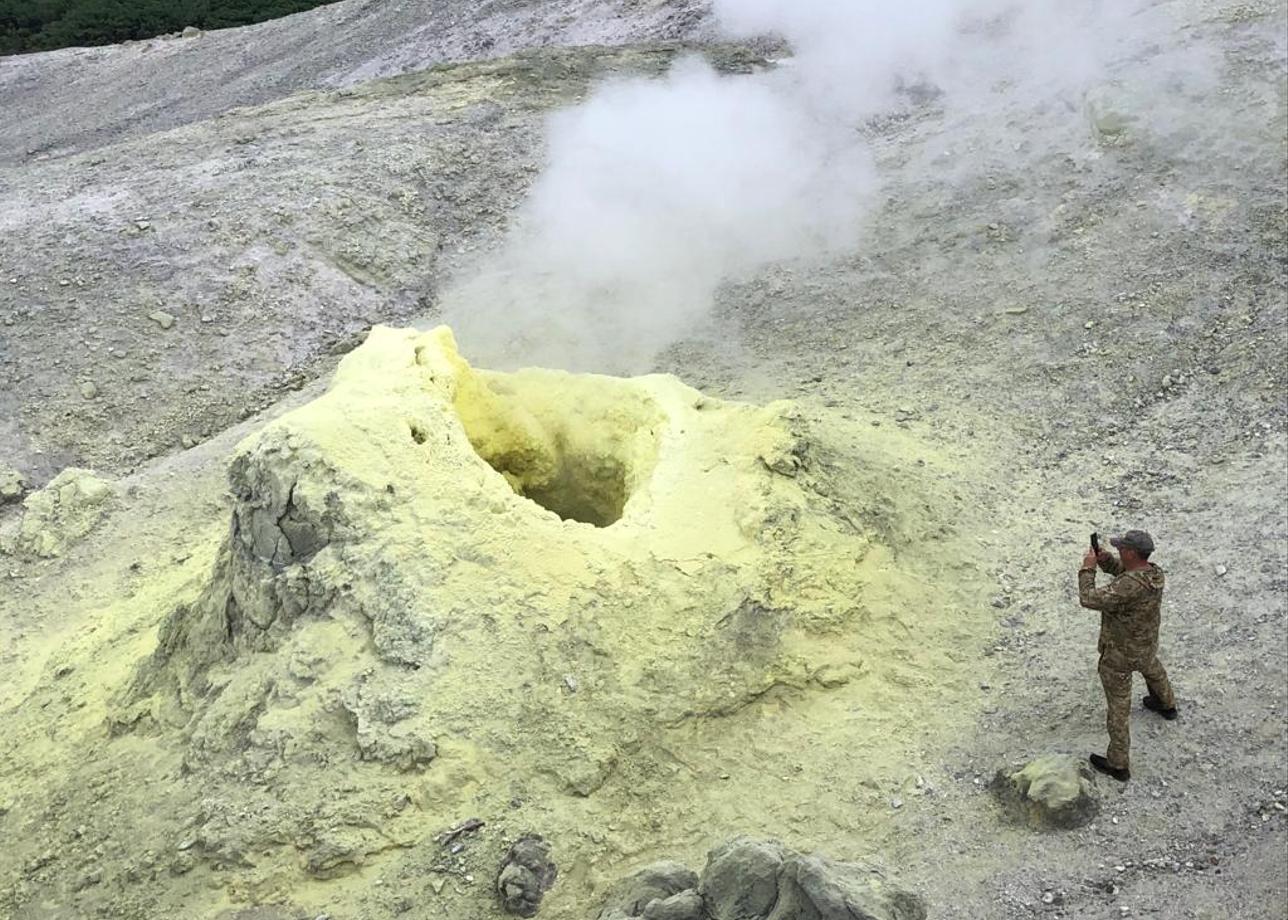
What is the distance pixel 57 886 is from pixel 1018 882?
4.20 meters

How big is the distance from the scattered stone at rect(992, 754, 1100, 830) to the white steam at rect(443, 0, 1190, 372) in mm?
5900

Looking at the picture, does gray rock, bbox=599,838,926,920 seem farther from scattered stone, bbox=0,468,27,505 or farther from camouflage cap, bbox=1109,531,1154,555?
scattered stone, bbox=0,468,27,505

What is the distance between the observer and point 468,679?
5.43 metres

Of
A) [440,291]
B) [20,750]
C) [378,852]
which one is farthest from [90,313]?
[378,852]

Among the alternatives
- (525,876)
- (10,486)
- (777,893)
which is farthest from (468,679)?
(10,486)

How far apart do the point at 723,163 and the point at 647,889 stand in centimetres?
938

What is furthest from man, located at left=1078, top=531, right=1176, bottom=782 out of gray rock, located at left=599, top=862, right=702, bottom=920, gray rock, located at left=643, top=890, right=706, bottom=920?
gray rock, located at left=643, top=890, right=706, bottom=920

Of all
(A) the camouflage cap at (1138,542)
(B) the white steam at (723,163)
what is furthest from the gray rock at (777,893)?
(B) the white steam at (723,163)

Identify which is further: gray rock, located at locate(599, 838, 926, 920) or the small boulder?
the small boulder

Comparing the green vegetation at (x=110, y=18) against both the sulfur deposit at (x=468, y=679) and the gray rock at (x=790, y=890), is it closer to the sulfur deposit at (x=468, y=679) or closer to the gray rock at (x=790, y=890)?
the sulfur deposit at (x=468, y=679)

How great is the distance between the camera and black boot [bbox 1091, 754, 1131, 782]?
5391 millimetres

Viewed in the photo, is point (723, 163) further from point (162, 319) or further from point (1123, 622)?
point (1123, 622)

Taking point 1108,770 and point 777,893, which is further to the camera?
point 1108,770

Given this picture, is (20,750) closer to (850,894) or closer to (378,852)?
(378,852)
